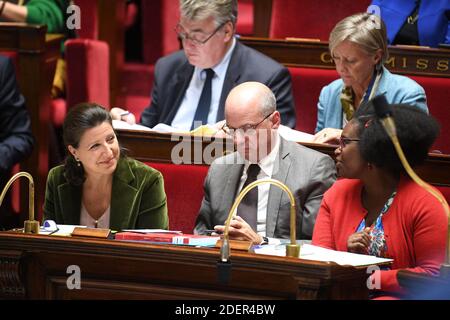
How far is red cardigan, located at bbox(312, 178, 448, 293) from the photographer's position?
88.7 inches

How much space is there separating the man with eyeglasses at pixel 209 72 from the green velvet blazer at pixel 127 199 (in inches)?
24.2

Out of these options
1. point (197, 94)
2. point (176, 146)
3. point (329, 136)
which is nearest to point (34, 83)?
point (197, 94)

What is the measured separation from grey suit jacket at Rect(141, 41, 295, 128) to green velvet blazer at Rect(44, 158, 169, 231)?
2.06 feet

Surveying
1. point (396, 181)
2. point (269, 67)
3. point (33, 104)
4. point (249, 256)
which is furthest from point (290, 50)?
point (249, 256)

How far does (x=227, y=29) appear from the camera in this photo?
3.47 m

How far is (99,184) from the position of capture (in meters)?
2.86

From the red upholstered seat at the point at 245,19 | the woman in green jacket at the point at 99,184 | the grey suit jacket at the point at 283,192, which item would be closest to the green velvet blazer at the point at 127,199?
the woman in green jacket at the point at 99,184

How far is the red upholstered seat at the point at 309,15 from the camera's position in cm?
395

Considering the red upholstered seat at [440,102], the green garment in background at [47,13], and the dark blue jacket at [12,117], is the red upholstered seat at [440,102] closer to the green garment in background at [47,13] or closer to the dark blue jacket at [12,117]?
the dark blue jacket at [12,117]

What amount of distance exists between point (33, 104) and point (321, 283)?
6.66ft
